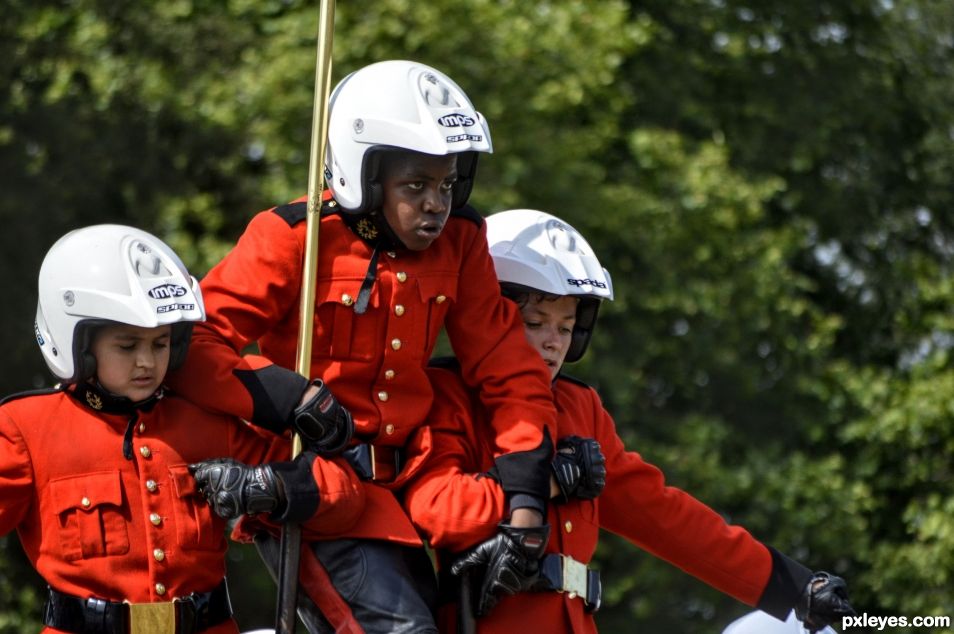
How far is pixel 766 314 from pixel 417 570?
10026 mm

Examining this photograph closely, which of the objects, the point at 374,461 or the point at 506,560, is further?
the point at 374,461

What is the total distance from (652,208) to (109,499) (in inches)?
398

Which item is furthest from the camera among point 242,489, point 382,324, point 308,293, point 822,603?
point 822,603

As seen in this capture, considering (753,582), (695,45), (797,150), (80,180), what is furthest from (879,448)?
(753,582)

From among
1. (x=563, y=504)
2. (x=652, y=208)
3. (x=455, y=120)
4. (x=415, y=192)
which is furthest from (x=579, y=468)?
(x=652, y=208)

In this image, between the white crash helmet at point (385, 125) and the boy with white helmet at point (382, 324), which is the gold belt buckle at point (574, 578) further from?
the white crash helmet at point (385, 125)

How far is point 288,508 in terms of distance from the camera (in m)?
5.22

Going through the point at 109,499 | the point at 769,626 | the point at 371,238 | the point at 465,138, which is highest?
the point at 465,138

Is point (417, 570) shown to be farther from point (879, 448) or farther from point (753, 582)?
point (879, 448)

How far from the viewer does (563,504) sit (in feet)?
19.2

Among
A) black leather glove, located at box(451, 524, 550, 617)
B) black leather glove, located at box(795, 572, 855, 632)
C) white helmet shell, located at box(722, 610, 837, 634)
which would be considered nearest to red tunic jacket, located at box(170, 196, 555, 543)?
black leather glove, located at box(451, 524, 550, 617)

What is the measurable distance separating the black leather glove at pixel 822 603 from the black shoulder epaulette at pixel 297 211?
2.02m

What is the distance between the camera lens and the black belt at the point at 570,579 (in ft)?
18.9

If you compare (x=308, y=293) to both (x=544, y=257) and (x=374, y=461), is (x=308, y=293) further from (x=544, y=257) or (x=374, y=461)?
(x=544, y=257)
